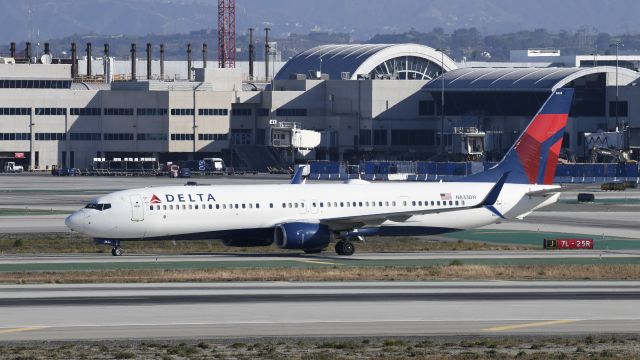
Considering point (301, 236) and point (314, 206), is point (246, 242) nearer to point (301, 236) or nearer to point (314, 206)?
point (301, 236)

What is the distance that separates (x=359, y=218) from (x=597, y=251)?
13.0 m

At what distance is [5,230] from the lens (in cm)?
8625

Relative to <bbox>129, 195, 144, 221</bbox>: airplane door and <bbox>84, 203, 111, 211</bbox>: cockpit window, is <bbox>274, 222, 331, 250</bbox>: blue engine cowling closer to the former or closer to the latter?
<bbox>129, 195, 144, 221</bbox>: airplane door

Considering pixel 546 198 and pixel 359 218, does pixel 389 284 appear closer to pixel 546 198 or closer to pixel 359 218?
pixel 359 218

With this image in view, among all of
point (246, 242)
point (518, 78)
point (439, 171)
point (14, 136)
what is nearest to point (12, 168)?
point (14, 136)

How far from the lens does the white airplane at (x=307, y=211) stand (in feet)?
220

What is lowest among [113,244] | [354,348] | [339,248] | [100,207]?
[354,348]

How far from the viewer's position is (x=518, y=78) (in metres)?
187

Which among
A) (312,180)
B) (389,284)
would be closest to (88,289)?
(389,284)

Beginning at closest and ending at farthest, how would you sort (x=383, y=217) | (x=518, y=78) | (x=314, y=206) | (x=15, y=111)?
(x=383, y=217) → (x=314, y=206) → (x=518, y=78) → (x=15, y=111)

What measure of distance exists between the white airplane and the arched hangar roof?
108 metres

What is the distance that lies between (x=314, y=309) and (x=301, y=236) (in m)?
20.9

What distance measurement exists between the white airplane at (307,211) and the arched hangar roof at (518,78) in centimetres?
10811

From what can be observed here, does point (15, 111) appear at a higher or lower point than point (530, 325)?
higher
